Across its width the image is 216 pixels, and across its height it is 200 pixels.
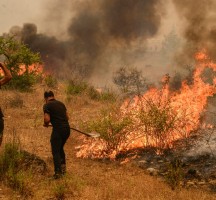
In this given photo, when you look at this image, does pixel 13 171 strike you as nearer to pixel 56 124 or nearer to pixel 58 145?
pixel 58 145

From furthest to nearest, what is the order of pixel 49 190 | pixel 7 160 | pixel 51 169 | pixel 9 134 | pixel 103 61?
pixel 103 61 < pixel 9 134 < pixel 51 169 < pixel 7 160 < pixel 49 190

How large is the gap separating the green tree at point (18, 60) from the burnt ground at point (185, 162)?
34.0ft

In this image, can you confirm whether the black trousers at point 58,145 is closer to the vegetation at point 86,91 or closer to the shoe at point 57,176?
the shoe at point 57,176

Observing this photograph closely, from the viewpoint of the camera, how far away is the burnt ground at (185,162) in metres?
6.35

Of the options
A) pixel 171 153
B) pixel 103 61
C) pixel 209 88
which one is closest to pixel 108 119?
pixel 171 153

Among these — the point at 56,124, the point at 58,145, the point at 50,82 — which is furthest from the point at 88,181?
the point at 50,82

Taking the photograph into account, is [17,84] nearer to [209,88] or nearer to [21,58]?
[21,58]

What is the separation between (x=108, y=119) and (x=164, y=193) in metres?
2.96

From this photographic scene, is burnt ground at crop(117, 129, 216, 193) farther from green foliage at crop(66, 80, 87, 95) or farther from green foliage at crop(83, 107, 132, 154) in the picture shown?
green foliage at crop(66, 80, 87, 95)

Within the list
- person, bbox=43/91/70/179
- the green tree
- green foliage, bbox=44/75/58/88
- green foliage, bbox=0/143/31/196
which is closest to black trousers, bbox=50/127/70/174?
person, bbox=43/91/70/179

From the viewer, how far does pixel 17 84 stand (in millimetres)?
17594

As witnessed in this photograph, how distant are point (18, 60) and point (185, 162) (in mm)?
11766

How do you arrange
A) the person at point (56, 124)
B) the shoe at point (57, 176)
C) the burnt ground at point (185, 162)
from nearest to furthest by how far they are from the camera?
the shoe at point (57, 176)
the burnt ground at point (185, 162)
the person at point (56, 124)

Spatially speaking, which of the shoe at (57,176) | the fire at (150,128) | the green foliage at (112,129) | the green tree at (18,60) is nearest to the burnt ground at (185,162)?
the fire at (150,128)
